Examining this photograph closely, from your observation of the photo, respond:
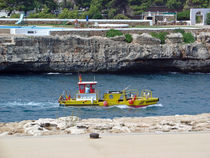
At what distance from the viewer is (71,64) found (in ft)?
145

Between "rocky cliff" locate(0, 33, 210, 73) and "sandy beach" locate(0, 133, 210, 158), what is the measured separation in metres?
29.4

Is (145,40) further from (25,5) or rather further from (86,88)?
(25,5)

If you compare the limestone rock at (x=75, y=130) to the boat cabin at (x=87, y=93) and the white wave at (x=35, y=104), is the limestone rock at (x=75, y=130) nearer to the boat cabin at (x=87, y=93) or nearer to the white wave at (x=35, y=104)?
the white wave at (x=35, y=104)

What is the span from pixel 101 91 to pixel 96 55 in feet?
33.5

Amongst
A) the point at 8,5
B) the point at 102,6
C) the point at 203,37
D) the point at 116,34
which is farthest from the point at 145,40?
the point at 8,5

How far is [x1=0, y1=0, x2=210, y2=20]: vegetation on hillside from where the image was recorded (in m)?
→ 62.3

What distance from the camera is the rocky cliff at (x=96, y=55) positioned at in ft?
143

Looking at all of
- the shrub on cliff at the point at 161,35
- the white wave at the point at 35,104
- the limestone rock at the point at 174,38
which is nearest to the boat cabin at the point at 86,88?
the white wave at the point at 35,104

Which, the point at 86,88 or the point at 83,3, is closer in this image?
the point at 86,88

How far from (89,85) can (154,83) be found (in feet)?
28.2

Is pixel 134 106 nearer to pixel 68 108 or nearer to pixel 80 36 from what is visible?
pixel 68 108

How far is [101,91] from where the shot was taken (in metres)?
34.8

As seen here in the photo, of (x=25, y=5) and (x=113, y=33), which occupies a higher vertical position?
(x=25, y=5)

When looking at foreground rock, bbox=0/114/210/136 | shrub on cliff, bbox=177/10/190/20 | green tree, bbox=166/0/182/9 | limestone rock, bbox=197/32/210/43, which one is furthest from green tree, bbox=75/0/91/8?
foreground rock, bbox=0/114/210/136
